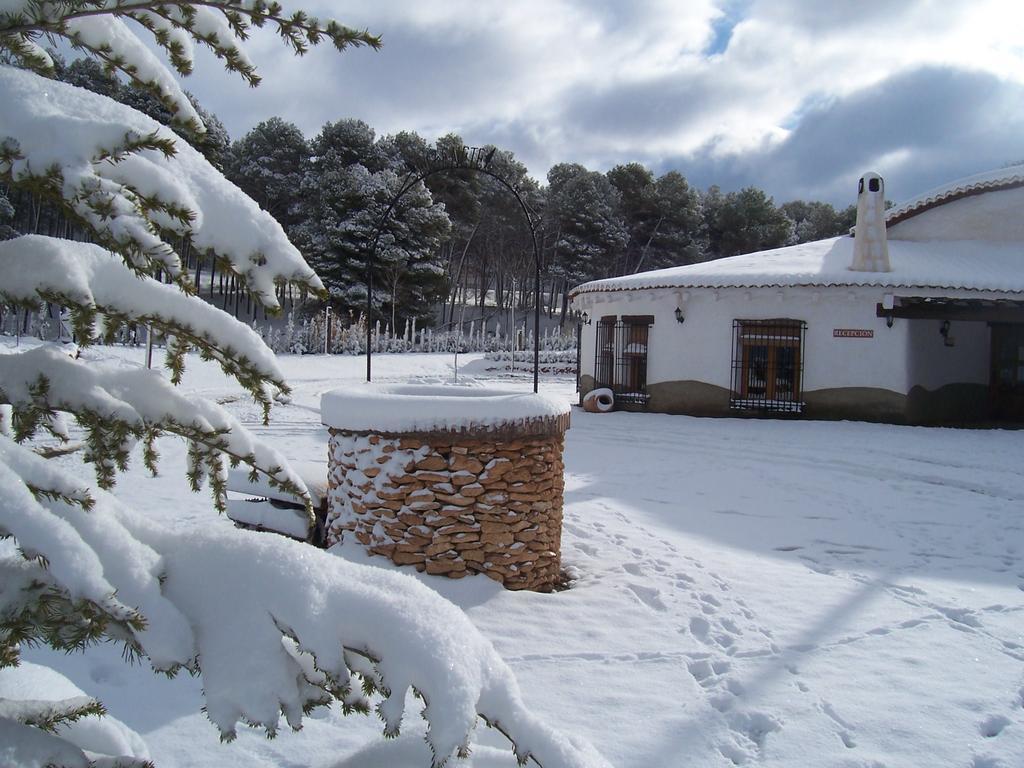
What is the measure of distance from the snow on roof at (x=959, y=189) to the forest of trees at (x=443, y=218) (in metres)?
17.2

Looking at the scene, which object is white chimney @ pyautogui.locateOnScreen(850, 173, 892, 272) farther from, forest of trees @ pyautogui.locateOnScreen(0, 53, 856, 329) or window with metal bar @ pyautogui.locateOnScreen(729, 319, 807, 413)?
forest of trees @ pyautogui.locateOnScreen(0, 53, 856, 329)

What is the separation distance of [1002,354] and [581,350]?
8308 millimetres

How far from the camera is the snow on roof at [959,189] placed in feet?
47.0

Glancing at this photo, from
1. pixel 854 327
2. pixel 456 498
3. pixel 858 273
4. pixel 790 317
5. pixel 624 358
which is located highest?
pixel 858 273

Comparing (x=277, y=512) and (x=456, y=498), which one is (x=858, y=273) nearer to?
(x=456, y=498)

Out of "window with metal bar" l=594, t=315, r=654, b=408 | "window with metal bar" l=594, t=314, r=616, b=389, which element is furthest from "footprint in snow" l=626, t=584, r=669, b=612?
Answer: "window with metal bar" l=594, t=314, r=616, b=389

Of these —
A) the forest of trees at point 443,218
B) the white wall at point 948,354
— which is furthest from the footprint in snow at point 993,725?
the forest of trees at point 443,218

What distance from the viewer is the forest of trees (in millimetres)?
28000

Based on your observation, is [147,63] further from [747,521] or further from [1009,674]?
[747,521]

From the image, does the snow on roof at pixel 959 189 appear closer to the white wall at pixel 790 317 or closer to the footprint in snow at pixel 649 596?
the white wall at pixel 790 317

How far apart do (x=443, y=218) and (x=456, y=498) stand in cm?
2566

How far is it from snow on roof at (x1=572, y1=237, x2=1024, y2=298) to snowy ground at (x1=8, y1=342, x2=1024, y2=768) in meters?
5.08

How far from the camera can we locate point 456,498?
4.49 m

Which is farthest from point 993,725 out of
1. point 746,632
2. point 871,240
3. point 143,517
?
point 871,240
